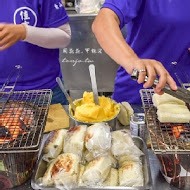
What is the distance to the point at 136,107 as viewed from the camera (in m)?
2.00

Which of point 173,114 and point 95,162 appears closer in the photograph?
A: point 95,162

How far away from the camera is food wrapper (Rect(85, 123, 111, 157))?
4.37ft

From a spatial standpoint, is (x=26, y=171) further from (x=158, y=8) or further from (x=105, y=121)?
(x=158, y=8)

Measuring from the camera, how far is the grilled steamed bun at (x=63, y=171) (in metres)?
1.21

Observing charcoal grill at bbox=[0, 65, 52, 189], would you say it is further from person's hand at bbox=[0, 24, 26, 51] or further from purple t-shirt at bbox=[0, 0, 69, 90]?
purple t-shirt at bbox=[0, 0, 69, 90]

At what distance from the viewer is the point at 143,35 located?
195 cm

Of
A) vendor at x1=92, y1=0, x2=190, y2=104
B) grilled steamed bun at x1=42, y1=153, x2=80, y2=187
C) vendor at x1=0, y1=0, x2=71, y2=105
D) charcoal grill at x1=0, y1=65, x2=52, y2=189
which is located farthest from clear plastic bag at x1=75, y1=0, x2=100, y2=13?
grilled steamed bun at x1=42, y1=153, x2=80, y2=187

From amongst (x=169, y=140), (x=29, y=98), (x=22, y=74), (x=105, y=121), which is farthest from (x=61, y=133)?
(x=22, y=74)

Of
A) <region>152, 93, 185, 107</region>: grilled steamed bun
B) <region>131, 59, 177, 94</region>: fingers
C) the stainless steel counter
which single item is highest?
<region>131, 59, 177, 94</region>: fingers

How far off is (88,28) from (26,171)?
283cm

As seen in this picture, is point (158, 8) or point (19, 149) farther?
point (158, 8)

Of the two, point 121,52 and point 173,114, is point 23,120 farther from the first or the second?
point 173,114

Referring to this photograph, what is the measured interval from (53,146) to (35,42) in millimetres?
913

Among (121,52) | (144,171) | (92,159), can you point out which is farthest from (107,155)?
(121,52)
